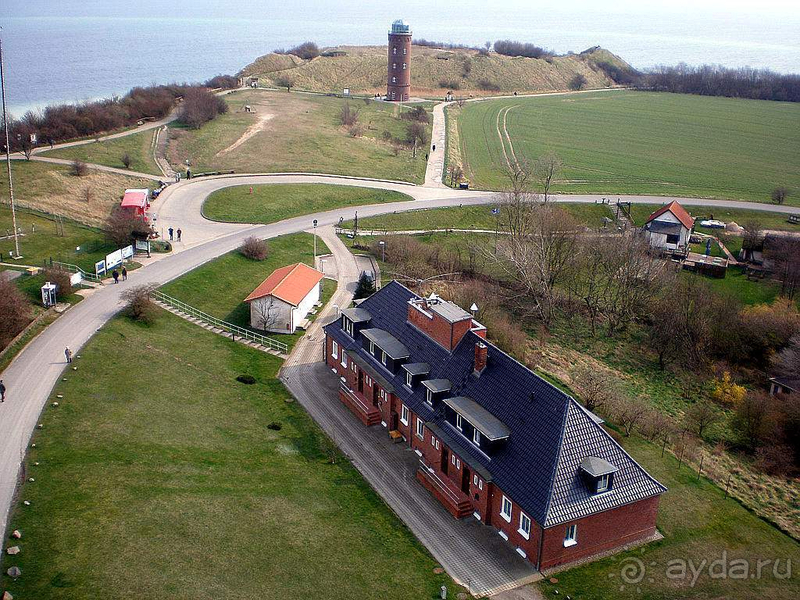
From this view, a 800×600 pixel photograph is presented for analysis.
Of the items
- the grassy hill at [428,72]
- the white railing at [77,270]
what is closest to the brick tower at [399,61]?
the grassy hill at [428,72]

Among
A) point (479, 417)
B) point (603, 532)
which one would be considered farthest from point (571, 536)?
point (479, 417)

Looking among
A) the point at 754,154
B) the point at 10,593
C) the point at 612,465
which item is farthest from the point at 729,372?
the point at 754,154

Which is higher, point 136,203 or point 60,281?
point 136,203

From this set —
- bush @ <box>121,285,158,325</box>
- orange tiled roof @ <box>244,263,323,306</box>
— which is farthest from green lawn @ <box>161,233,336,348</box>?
bush @ <box>121,285,158,325</box>

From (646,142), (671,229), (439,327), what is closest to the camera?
(439,327)

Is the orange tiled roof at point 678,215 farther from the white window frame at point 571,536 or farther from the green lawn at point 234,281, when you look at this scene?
the white window frame at point 571,536

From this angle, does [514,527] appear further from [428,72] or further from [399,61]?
[428,72]
